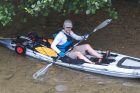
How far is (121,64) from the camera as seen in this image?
31.9 ft

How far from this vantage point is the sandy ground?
9.25m

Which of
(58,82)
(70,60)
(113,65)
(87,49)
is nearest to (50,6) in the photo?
(70,60)

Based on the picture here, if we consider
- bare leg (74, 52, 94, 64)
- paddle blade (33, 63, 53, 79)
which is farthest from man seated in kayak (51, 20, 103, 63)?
paddle blade (33, 63, 53, 79)

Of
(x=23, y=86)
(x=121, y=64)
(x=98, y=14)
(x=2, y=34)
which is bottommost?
(x=23, y=86)

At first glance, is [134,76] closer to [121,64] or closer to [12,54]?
[121,64]

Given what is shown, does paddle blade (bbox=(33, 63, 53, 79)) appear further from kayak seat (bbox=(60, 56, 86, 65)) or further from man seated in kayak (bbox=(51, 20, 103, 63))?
man seated in kayak (bbox=(51, 20, 103, 63))

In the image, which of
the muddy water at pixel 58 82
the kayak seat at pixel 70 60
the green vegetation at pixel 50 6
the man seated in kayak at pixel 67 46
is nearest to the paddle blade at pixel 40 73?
the muddy water at pixel 58 82

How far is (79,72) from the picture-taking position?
1003 centimetres

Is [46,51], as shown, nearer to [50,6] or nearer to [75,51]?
[75,51]

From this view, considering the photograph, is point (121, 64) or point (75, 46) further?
point (75, 46)

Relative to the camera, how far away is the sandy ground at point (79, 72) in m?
9.25

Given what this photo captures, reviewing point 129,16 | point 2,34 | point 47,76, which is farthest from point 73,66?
point 129,16

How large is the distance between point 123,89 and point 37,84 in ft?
6.13

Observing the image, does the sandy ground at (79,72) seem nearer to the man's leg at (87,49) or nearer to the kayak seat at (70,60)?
the kayak seat at (70,60)
